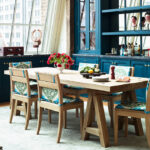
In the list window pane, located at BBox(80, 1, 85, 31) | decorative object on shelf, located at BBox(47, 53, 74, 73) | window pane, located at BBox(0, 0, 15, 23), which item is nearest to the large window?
window pane, located at BBox(0, 0, 15, 23)

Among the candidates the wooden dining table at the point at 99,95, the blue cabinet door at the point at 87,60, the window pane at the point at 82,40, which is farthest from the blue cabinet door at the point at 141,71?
the wooden dining table at the point at 99,95

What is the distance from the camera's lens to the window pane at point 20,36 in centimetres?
741

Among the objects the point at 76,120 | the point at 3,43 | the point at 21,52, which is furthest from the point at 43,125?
the point at 3,43

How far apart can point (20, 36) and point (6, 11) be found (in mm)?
695

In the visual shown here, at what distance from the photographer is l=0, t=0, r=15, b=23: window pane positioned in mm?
7020

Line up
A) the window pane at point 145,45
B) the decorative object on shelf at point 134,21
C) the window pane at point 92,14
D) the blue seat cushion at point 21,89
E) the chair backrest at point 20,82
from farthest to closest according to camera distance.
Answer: the window pane at point 92,14 < the decorative object on shelf at point 134,21 < the window pane at point 145,45 < the blue seat cushion at point 21,89 < the chair backrest at point 20,82

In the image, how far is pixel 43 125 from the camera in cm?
487

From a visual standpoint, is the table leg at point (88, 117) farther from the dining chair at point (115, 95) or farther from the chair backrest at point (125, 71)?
the chair backrest at point (125, 71)

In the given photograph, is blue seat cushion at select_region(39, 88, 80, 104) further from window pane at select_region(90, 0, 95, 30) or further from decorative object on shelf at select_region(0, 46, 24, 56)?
window pane at select_region(90, 0, 95, 30)

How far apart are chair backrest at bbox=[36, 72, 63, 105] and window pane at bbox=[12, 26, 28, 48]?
332 cm

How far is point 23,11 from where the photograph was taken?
7.42 m

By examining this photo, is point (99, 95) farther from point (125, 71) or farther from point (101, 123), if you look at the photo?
point (125, 71)

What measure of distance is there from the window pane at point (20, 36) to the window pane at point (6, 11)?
0.96ft

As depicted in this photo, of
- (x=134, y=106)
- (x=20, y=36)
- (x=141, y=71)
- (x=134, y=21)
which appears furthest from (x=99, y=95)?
(x=20, y=36)
